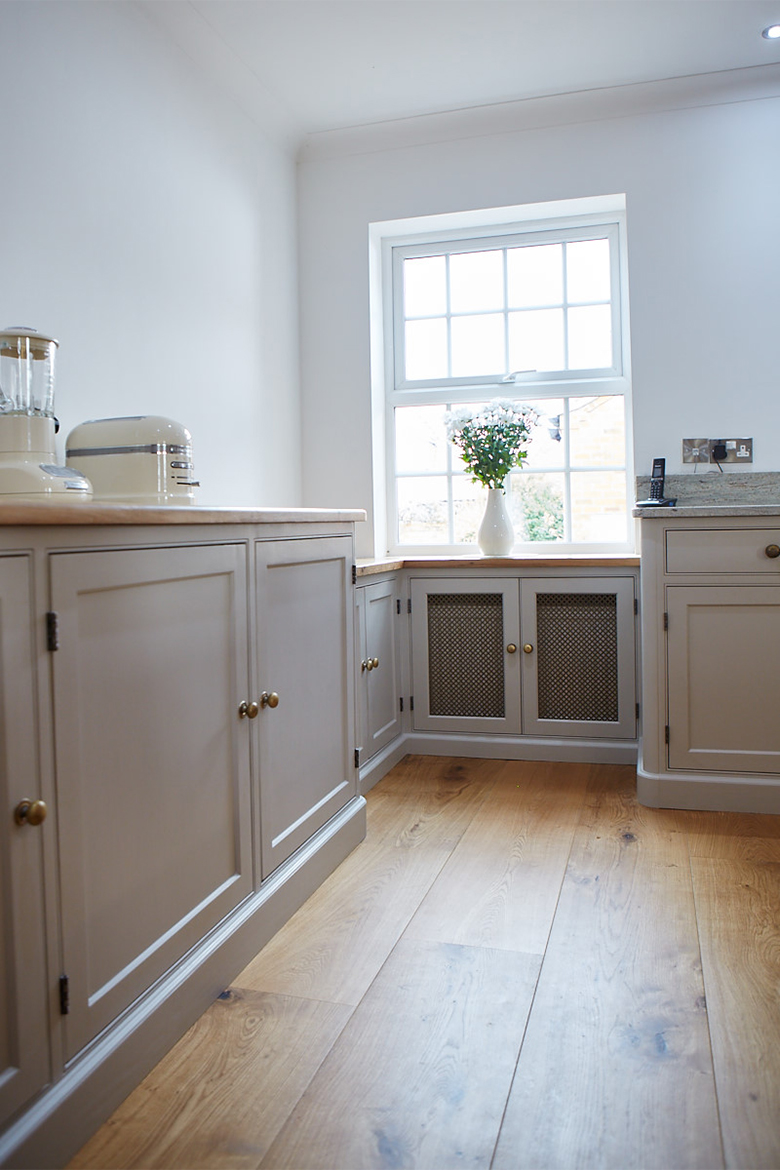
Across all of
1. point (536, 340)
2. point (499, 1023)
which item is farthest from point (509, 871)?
point (536, 340)

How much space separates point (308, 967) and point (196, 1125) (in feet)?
1.56

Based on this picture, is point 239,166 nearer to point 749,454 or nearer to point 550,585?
point 550,585

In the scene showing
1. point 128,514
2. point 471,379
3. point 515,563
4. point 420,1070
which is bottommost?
point 420,1070

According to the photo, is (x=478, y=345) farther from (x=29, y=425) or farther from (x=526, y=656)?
(x=29, y=425)

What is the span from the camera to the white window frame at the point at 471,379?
3.48 m

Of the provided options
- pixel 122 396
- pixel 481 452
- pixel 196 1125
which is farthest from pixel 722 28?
pixel 196 1125

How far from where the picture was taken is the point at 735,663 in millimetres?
2598

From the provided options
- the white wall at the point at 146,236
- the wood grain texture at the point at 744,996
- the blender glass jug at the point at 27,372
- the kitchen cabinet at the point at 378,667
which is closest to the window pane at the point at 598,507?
the kitchen cabinet at the point at 378,667

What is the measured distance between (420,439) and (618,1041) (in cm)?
275

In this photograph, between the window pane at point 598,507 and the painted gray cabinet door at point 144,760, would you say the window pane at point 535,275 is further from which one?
the painted gray cabinet door at point 144,760

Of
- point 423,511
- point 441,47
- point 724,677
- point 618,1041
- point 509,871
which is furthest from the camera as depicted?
point 423,511

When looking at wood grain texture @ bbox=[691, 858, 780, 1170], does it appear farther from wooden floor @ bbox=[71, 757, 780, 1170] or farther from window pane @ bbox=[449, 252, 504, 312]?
window pane @ bbox=[449, 252, 504, 312]

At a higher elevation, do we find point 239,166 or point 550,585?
point 239,166

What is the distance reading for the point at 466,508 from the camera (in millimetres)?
3717
